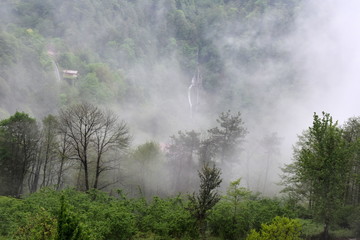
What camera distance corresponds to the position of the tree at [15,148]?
3481 centimetres

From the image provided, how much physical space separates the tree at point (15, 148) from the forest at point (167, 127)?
128 millimetres

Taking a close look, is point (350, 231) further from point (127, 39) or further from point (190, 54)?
point (190, 54)

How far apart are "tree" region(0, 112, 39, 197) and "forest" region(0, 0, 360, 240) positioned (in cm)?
13

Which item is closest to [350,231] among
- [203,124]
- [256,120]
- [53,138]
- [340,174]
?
[340,174]

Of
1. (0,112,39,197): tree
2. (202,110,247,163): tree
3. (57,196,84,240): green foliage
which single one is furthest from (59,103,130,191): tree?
(57,196,84,240): green foliage

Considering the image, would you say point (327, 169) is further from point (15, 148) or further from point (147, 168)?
point (15, 148)

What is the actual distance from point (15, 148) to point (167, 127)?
209ft

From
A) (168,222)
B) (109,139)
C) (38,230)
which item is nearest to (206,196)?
(168,222)

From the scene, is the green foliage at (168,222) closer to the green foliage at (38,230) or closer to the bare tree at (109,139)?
the green foliage at (38,230)

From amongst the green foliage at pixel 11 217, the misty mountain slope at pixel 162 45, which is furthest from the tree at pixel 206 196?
the misty mountain slope at pixel 162 45

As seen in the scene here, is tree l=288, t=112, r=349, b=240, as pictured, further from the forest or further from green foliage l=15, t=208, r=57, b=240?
green foliage l=15, t=208, r=57, b=240

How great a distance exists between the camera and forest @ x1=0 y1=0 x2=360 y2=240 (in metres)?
20.6

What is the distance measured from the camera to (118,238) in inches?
729

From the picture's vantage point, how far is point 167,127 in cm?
9762
